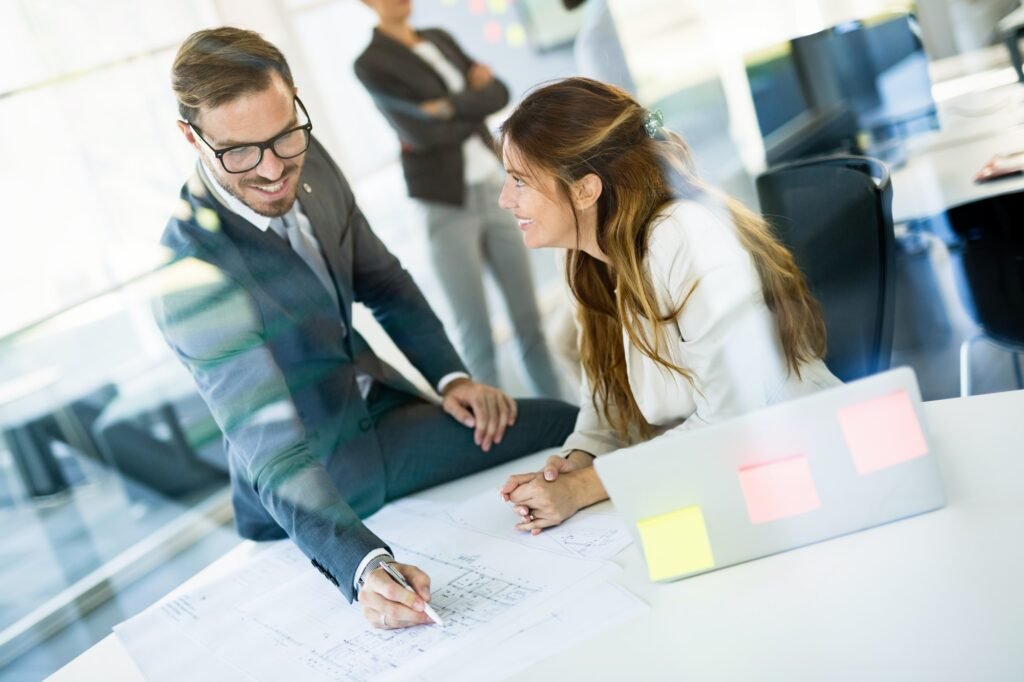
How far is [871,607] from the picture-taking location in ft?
2.92

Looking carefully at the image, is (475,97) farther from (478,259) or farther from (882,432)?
(882,432)

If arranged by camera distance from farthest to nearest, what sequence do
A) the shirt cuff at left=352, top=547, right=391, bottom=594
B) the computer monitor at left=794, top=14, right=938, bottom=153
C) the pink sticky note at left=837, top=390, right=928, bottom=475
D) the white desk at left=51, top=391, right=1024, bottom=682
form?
the computer monitor at left=794, top=14, right=938, bottom=153 < the shirt cuff at left=352, top=547, right=391, bottom=594 < the pink sticky note at left=837, top=390, right=928, bottom=475 < the white desk at left=51, top=391, right=1024, bottom=682

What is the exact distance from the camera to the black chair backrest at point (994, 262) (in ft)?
5.76

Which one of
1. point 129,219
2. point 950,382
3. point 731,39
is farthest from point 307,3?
point 950,382

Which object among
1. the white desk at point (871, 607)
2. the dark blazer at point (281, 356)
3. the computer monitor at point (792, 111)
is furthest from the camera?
the computer monitor at point (792, 111)

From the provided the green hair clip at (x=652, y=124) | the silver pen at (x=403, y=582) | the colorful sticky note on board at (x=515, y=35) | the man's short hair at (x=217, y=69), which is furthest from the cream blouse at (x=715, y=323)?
the colorful sticky note on board at (x=515, y=35)

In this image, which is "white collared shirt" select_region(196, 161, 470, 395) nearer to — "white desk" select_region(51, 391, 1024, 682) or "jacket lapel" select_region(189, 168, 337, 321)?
"jacket lapel" select_region(189, 168, 337, 321)

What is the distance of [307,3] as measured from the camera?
7.66ft

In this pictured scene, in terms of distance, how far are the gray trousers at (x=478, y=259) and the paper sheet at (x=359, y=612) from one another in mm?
1052

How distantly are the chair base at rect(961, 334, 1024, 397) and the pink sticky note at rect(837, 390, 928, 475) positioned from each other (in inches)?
36.1

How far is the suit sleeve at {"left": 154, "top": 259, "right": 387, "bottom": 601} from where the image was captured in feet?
5.07

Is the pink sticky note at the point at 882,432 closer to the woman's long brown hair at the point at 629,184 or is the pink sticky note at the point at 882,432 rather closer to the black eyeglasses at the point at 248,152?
the woman's long brown hair at the point at 629,184

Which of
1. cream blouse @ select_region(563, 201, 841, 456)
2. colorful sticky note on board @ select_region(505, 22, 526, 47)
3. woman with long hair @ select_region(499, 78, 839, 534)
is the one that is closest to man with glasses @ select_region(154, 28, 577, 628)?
woman with long hair @ select_region(499, 78, 839, 534)

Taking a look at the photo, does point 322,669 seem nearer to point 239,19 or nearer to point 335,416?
point 335,416
